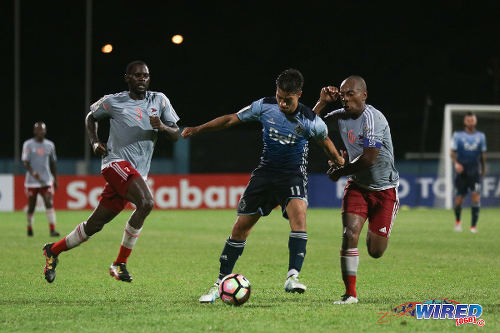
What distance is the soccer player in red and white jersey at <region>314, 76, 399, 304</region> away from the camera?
805 centimetres

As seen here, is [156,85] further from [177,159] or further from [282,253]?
[282,253]

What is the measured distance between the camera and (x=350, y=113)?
8.35 metres

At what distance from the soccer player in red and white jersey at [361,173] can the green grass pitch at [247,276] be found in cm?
51

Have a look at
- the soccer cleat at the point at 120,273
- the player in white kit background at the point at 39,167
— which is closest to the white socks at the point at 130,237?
the soccer cleat at the point at 120,273

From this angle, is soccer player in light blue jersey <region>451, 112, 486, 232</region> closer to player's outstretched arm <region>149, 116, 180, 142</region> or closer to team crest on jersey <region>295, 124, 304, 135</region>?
player's outstretched arm <region>149, 116, 180, 142</region>

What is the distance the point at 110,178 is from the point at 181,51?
41149 mm

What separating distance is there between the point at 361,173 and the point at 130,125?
Answer: 2547 mm

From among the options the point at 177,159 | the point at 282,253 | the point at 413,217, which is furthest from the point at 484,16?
the point at 282,253

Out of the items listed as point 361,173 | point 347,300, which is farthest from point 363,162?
point 347,300

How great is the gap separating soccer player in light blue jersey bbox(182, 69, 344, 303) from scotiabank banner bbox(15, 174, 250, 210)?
19.1 meters

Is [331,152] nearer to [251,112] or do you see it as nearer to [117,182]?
[251,112]

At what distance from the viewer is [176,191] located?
91.4ft


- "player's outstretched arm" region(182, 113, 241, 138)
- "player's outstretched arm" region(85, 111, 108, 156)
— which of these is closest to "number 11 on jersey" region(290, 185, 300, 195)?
"player's outstretched arm" region(182, 113, 241, 138)

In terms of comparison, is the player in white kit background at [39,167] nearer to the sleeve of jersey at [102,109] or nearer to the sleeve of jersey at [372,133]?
the sleeve of jersey at [102,109]
